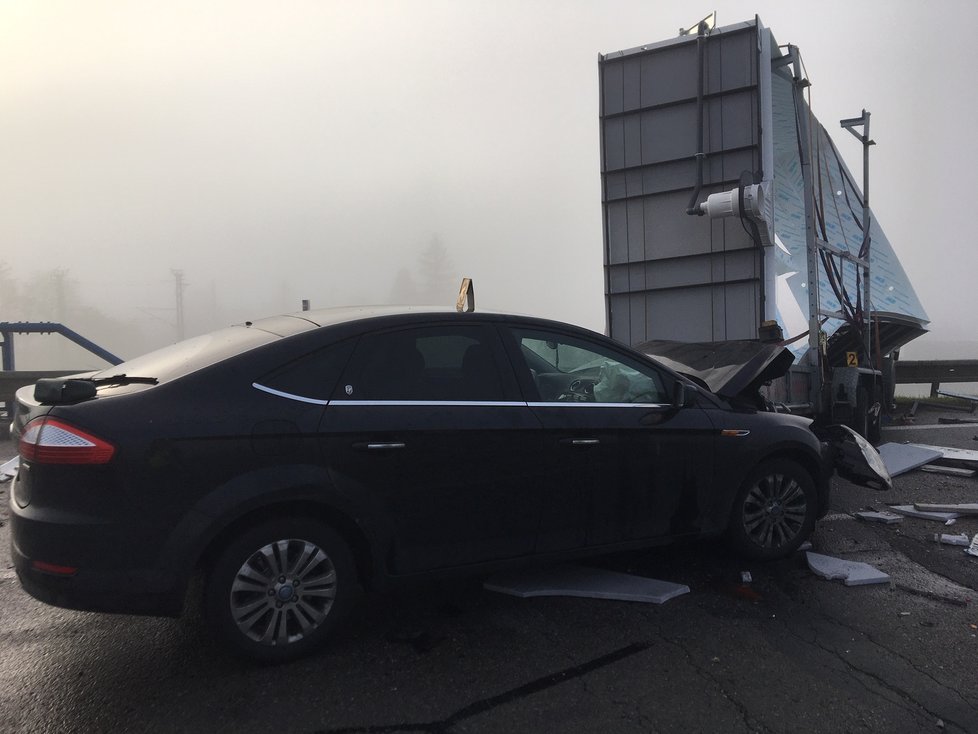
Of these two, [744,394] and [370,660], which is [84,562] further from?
[744,394]

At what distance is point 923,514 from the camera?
594cm

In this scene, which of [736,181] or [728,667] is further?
[736,181]

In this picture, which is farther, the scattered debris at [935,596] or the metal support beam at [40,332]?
the metal support beam at [40,332]

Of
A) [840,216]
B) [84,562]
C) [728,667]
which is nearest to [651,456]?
[728,667]

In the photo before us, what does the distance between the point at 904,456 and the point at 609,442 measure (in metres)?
5.82

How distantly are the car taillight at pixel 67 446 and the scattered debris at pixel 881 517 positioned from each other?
5.42 m

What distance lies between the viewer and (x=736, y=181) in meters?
9.36

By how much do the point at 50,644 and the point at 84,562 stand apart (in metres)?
0.97

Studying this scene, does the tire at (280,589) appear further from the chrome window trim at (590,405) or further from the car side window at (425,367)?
the chrome window trim at (590,405)

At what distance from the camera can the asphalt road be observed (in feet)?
9.16

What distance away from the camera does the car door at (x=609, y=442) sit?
3.74 m

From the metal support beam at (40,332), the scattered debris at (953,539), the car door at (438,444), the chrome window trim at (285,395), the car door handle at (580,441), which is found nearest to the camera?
the chrome window trim at (285,395)

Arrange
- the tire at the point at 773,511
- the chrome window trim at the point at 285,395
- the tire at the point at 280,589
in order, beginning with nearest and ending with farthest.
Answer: the tire at the point at 280,589
the chrome window trim at the point at 285,395
the tire at the point at 773,511

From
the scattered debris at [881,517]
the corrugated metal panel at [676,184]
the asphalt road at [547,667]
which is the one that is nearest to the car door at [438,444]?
the asphalt road at [547,667]
